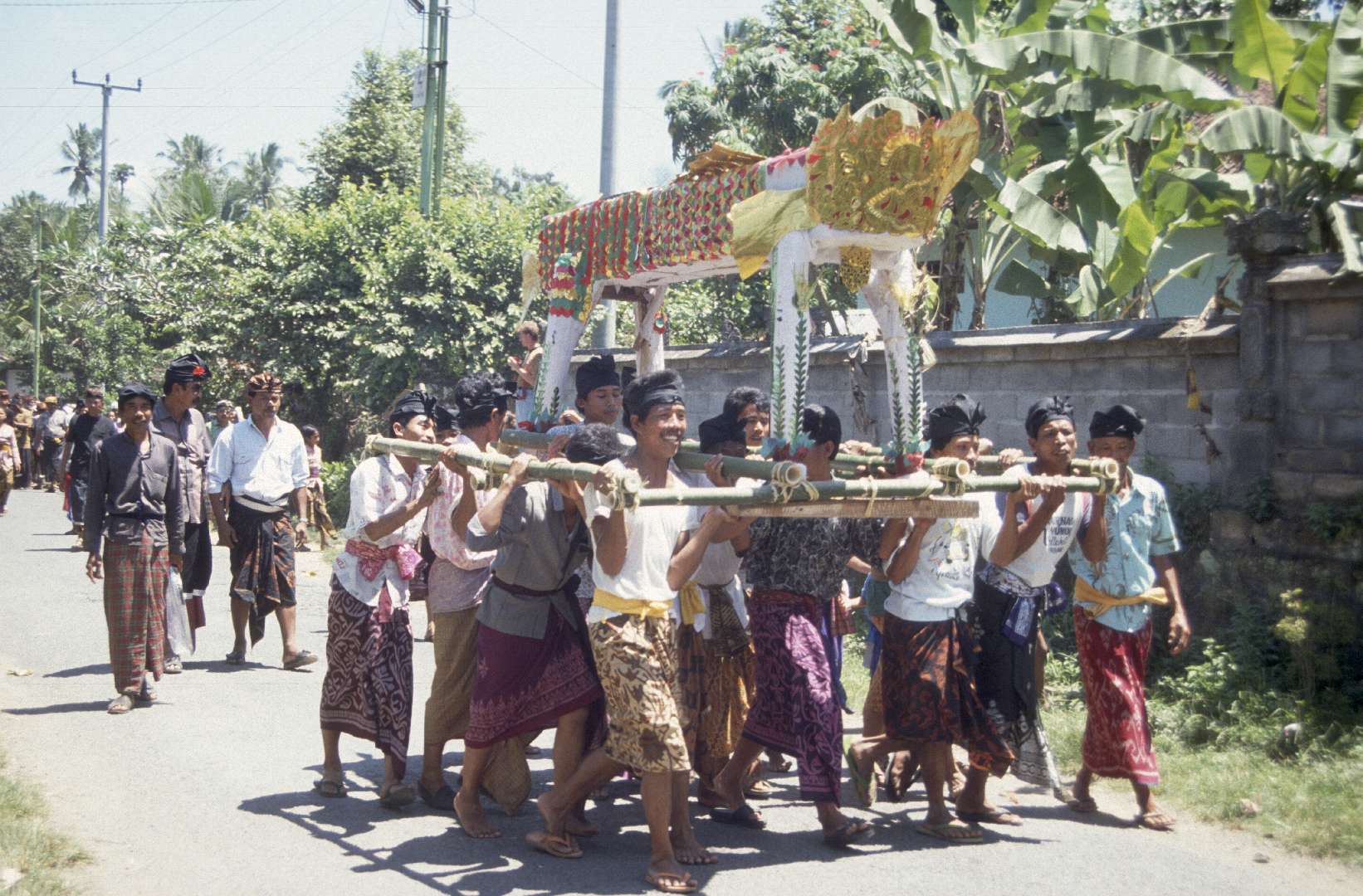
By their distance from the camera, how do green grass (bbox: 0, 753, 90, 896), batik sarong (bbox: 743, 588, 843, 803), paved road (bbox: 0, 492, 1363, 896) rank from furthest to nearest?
batik sarong (bbox: 743, 588, 843, 803), paved road (bbox: 0, 492, 1363, 896), green grass (bbox: 0, 753, 90, 896)

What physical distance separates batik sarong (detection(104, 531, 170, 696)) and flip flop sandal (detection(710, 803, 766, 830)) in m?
3.56

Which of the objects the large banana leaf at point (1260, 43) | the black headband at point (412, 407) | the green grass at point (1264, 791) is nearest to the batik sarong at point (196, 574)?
the black headband at point (412, 407)

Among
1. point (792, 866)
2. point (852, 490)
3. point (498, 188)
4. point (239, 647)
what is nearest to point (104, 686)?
point (239, 647)

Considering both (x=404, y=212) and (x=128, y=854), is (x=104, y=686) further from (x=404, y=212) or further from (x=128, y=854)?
(x=404, y=212)

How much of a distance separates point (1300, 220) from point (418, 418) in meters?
5.05

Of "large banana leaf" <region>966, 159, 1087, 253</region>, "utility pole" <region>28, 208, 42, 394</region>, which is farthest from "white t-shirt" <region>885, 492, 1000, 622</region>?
"utility pole" <region>28, 208, 42, 394</region>

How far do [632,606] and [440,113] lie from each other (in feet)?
48.3

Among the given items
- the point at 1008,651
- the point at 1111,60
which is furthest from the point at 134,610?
the point at 1111,60

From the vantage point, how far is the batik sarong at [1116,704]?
5.59 m

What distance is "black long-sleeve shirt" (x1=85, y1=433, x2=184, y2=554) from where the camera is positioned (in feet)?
24.3

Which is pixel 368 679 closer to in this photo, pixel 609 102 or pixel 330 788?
pixel 330 788

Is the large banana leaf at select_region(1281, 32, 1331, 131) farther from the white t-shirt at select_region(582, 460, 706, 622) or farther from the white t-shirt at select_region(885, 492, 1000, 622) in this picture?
the white t-shirt at select_region(582, 460, 706, 622)

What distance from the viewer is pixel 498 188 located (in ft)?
155

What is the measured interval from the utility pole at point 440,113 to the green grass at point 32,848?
12433mm
